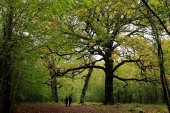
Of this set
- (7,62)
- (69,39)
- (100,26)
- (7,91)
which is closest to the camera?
(7,62)

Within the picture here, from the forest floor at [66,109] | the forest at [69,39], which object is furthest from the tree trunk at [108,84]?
the forest floor at [66,109]

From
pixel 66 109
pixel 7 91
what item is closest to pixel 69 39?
pixel 7 91

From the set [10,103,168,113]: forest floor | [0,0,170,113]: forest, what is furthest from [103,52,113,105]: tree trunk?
[10,103,168,113]: forest floor

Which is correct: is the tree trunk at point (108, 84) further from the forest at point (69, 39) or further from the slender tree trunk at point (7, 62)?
the slender tree trunk at point (7, 62)

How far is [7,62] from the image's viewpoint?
15.4 metres

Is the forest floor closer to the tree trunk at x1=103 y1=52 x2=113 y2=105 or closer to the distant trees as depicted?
the tree trunk at x1=103 y1=52 x2=113 y2=105

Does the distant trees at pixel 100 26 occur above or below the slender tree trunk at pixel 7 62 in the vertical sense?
above

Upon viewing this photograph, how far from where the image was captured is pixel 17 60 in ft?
49.7

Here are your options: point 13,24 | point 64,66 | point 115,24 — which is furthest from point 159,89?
point 13,24

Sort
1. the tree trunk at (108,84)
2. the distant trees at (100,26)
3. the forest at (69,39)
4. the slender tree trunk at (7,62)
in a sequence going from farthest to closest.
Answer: the tree trunk at (108,84) < the distant trees at (100,26) < the slender tree trunk at (7,62) < the forest at (69,39)

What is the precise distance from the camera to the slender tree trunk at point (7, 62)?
1389 cm

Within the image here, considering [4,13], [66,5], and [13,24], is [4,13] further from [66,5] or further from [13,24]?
[66,5]

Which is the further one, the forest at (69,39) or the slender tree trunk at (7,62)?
the slender tree trunk at (7,62)

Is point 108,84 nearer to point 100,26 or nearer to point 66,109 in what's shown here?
point 66,109
